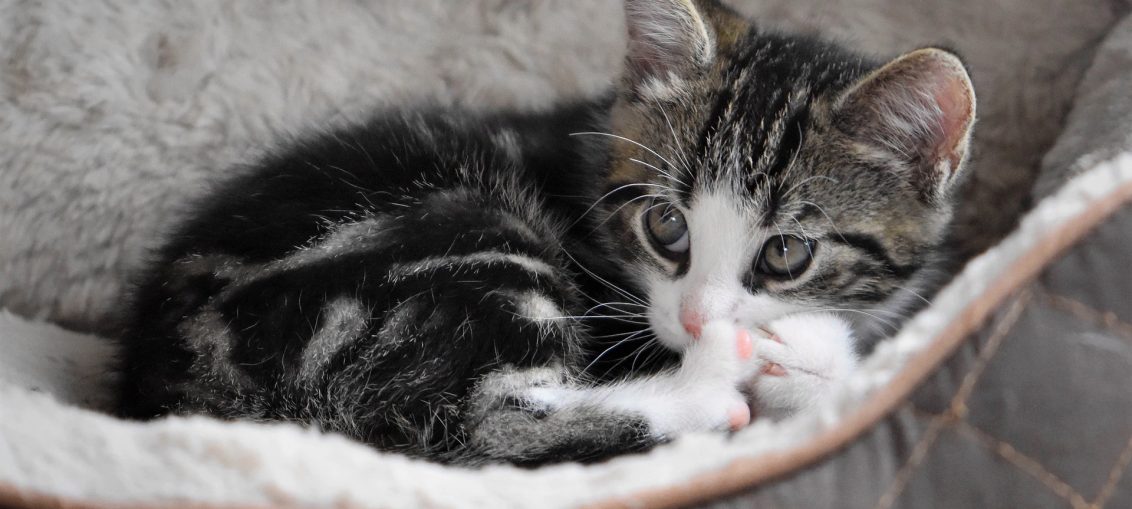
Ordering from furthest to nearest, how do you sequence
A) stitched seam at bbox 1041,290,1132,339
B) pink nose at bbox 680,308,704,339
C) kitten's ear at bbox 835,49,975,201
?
pink nose at bbox 680,308,704,339 → kitten's ear at bbox 835,49,975,201 → stitched seam at bbox 1041,290,1132,339

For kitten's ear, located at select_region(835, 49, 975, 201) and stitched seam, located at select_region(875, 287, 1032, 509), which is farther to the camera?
kitten's ear, located at select_region(835, 49, 975, 201)

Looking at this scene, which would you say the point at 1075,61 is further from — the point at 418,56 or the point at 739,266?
the point at 418,56

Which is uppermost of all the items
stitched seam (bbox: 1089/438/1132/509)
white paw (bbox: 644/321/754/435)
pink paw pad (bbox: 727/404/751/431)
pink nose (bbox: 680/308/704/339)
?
stitched seam (bbox: 1089/438/1132/509)

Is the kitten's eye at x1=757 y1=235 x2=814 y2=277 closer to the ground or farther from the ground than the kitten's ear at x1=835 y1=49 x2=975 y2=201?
closer to the ground

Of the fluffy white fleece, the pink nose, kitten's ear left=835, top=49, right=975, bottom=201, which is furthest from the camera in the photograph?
the pink nose

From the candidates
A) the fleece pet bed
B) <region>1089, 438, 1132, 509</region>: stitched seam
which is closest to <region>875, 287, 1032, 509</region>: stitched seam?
the fleece pet bed

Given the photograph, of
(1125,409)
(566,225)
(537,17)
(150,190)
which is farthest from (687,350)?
(150,190)

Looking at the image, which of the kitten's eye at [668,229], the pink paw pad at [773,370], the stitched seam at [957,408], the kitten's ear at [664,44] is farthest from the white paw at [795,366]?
the kitten's ear at [664,44]

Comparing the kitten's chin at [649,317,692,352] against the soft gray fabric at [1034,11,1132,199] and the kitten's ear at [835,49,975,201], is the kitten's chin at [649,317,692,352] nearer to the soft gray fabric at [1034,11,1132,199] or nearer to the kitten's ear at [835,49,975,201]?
the kitten's ear at [835,49,975,201]
